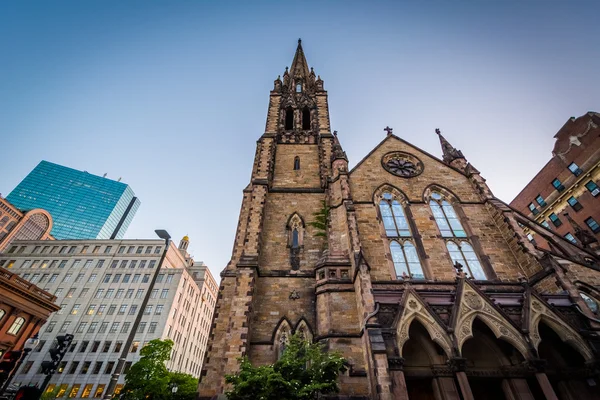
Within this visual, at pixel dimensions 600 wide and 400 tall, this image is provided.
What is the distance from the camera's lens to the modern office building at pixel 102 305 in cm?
4584

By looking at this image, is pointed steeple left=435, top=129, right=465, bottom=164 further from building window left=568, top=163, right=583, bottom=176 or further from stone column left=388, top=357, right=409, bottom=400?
building window left=568, top=163, right=583, bottom=176

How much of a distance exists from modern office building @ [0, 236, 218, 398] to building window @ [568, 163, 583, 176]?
54167 mm

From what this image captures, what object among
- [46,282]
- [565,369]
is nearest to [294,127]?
[565,369]

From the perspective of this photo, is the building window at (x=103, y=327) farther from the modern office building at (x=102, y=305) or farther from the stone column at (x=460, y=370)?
the stone column at (x=460, y=370)

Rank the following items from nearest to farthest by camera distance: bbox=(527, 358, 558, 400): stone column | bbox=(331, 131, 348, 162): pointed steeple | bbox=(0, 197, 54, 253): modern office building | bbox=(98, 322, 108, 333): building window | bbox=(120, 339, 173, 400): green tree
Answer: bbox=(527, 358, 558, 400): stone column → bbox=(331, 131, 348, 162): pointed steeple → bbox=(120, 339, 173, 400): green tree → bbox=(98, 322, 108, 333): building window → bbox=(0, 197, 54, 253): modern office building

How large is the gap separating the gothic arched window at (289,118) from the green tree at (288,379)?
2019 centimetres

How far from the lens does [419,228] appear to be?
1536cm

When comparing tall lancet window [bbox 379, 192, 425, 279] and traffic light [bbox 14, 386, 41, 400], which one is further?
tall lancet window [bbox 379, 192, 425, 279]

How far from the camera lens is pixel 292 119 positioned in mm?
26578

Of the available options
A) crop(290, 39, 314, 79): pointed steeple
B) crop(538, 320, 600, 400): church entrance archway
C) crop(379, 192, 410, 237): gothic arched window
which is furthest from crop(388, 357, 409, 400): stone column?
crop(290, 39, 314, 79): pointed steeple

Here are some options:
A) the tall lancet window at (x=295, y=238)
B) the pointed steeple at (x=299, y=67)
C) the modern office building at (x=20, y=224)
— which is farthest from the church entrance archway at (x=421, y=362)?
the modern office building at (x=20, y=224)

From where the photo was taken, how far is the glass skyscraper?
117 m

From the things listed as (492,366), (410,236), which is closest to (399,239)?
(410,236)

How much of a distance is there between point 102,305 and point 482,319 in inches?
2445
